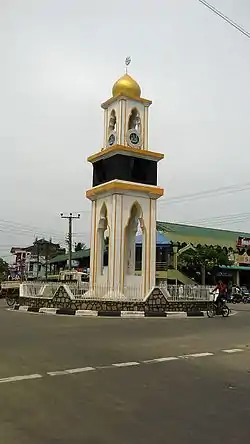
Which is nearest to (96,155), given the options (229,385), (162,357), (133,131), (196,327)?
(133,131)

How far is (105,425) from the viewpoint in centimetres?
495

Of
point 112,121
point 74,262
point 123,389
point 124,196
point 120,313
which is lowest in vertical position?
point 123,389

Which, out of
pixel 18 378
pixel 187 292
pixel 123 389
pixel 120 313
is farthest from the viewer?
pixel 187 292

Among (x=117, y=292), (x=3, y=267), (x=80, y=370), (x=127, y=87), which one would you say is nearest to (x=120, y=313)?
(x=117, y=292)

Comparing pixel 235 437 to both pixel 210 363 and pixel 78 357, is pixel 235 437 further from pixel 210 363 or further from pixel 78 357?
pixel 78 357

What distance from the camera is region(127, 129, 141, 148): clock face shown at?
23.4 metres

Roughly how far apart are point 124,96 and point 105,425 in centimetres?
2005

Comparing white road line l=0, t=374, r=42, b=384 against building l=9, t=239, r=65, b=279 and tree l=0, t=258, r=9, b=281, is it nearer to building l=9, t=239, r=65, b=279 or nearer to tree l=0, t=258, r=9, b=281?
building l=9, t=239, r=65, b=279

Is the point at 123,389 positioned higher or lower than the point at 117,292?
lower

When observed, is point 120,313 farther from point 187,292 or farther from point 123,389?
point 123,389

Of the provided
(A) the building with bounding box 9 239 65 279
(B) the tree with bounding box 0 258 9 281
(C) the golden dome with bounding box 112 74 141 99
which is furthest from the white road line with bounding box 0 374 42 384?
(B) the tree with bounding box 0 258 9 281

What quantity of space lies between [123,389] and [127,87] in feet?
62.7

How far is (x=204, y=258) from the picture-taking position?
45.9 m

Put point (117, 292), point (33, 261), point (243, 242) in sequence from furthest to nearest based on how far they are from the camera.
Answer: point (33, 261), point (243, 242), point (117, 292)
